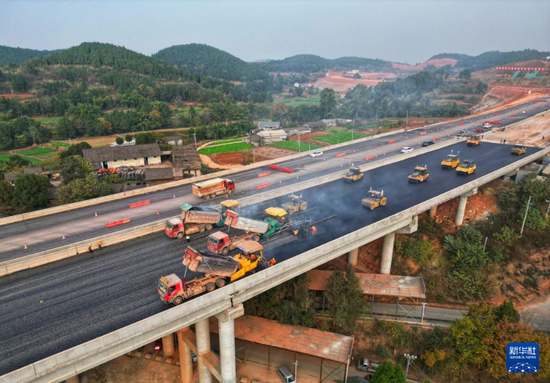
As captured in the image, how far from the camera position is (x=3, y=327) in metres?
25.9

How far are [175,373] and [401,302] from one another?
28652 millimetres

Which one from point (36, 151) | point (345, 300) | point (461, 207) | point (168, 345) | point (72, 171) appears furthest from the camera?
point (36, 151)

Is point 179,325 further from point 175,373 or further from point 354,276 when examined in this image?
point 354,276

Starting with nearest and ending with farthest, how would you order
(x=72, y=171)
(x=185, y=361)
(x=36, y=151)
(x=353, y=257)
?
(x=185, y=361), (x=353, y=257), (x=72, y=171), (x=36, y=151)

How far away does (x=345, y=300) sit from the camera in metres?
40.6

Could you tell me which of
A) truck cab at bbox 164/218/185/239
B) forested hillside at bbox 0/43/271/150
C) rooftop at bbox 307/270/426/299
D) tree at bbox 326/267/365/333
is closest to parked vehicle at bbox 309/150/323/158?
rooftop at bbox 307/270/426/299

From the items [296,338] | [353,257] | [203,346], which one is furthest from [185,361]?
[353,257]

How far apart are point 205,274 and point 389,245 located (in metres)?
25.9

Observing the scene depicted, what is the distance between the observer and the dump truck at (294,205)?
44.9 meters

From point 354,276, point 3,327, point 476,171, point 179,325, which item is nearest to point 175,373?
point 179,325

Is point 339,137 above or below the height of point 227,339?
above

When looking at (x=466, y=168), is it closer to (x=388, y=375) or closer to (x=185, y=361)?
(x=388, y=375)

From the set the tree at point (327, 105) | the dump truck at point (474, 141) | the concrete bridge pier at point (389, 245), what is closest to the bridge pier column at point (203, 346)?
the concrete bridge pier at point (389, 245)

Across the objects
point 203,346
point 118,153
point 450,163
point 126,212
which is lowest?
point 203,346
